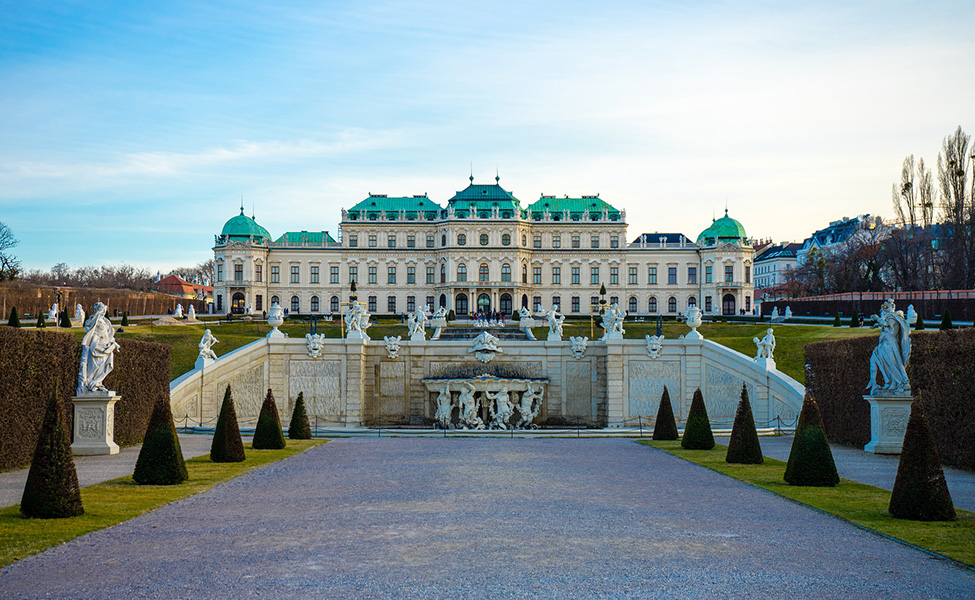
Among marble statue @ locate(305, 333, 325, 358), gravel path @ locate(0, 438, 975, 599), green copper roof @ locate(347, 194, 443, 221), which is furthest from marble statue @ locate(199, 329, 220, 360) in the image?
green copper roof @ locate(347, 194, 443, 221)

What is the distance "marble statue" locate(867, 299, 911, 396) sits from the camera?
696 inches

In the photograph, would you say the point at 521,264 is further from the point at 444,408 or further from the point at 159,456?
the point at 159,456

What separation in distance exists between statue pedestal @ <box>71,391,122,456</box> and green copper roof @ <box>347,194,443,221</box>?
68552 mm

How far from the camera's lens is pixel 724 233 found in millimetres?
85938

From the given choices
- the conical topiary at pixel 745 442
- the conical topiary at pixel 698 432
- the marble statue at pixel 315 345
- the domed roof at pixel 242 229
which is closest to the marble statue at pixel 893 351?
the conical topiary at pixel 745 442

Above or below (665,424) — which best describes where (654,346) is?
above

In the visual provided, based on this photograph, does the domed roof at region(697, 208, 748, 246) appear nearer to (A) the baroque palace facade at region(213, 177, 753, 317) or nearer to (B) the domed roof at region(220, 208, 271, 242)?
(A) the baroque palace facade at region(213, 177, 753, 317)

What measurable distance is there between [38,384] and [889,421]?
16.6 m

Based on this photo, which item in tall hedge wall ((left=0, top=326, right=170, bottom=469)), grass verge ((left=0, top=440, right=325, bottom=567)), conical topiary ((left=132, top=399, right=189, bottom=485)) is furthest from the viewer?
tall hedge wall ((left=0, top=326, right=170, bottom=469))

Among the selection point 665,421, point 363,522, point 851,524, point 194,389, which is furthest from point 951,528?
point 194,389

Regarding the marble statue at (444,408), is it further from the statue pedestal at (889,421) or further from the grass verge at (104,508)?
the statue pedestal at (889,421)

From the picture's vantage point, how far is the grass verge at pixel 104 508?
9.03 meters

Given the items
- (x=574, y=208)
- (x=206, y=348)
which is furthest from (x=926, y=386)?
(x=574, y=208)

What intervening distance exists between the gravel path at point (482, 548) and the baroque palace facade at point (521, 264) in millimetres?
70983
